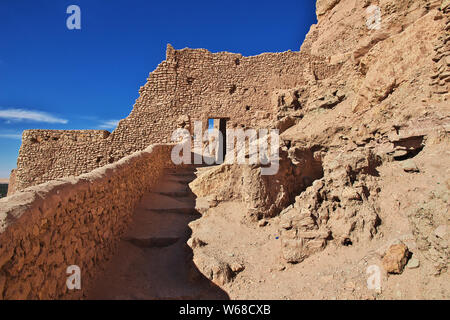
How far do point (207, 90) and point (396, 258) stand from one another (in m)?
10.3

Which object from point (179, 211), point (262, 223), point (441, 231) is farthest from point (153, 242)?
point (441, 231)

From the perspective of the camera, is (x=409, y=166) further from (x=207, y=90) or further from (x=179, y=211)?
(x=207, y=90)

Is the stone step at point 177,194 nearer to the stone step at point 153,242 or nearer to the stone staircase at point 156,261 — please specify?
the stone staircase at point 156,261

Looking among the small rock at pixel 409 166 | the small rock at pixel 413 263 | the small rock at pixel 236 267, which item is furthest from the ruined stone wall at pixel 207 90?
the small rock at pixel 413 263

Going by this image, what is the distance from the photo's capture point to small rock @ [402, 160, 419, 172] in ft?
14.3

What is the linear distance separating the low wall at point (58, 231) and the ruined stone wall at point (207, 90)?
683 cm

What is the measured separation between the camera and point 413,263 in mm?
3129

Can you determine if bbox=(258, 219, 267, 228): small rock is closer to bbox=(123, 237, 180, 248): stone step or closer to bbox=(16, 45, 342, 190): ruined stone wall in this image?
bbox=(123, 237, 180, 248): stone step

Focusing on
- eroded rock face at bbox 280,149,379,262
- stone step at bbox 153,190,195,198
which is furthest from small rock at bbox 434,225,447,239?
stone step at bbox 153,190,195,198

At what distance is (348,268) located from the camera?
3594 mm

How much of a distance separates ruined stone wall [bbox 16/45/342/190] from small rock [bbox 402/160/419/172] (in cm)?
739

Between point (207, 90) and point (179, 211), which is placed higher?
point (207, 90)

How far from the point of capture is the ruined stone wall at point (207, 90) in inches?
458
